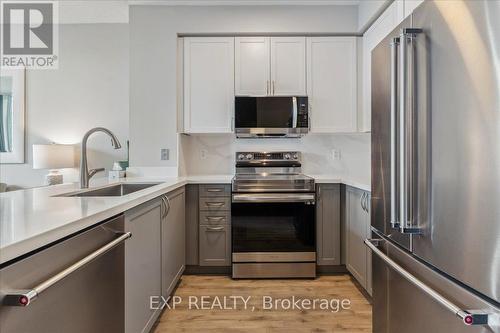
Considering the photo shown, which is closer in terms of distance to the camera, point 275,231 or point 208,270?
point 275,231

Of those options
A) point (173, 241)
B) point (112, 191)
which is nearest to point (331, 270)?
point (173, 241)

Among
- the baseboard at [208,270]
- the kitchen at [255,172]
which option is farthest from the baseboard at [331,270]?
the baseboard at [208,270]

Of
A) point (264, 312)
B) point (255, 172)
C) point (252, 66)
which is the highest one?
point (252, 66)

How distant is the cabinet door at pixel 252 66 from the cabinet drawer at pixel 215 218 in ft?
3.89

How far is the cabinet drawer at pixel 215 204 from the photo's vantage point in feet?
9.62

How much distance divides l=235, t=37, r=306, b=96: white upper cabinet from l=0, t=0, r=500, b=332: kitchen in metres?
0.02

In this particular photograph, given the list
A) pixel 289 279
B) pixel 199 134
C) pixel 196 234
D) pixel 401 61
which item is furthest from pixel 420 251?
pixel 199 134

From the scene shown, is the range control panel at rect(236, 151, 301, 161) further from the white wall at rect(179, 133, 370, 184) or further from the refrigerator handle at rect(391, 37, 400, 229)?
the refrigerator handle at rect(391, 37, 400, 229)

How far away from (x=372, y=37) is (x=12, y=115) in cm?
397

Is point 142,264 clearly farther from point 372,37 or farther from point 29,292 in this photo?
point 372,37

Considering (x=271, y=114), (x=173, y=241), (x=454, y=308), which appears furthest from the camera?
(x=271, y=114)

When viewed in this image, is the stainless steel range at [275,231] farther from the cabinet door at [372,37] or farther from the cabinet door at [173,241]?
the cabinet door at [372,37]

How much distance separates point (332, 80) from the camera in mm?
3174

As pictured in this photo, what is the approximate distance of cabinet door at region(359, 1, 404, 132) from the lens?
236 cm
